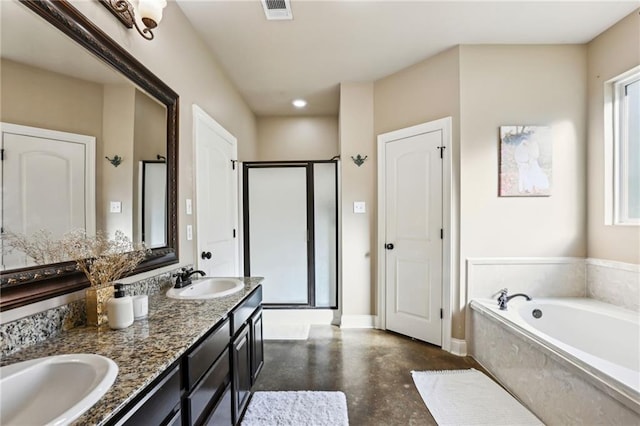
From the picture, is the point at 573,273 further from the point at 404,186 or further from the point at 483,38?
the point at 483,38

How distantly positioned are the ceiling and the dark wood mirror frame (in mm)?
816

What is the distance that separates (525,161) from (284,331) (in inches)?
111

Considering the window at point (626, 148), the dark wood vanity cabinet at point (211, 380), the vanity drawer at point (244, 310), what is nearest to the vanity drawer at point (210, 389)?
the dark wood vanity cabinet at point (211, 380)

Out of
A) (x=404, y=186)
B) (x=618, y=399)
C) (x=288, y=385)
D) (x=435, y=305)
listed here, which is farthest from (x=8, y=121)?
(x=435, y=305)

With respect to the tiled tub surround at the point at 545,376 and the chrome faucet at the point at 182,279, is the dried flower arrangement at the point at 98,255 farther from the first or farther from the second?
the tiled tub surround at the point at 545,376

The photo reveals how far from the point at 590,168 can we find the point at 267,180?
308 centimetres

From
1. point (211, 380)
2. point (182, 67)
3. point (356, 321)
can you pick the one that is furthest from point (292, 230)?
point (211, 380)

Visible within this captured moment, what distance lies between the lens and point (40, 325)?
0.97 meters

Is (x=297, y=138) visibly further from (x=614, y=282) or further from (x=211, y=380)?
(x=614, y=282)

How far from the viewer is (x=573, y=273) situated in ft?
8.13

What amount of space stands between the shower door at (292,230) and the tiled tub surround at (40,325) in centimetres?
226

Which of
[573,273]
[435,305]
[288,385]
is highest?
[573,273]

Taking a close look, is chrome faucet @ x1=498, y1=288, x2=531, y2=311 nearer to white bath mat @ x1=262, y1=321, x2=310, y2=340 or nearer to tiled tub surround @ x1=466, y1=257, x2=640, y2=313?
tiled tub surround @ x1=466, y1=257, x2=640, y2=313

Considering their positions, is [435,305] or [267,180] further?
[267,180]
